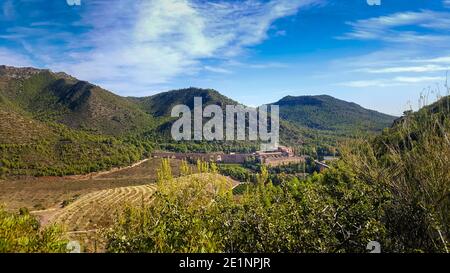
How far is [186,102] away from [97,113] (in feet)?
167

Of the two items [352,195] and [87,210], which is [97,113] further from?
[352,195]

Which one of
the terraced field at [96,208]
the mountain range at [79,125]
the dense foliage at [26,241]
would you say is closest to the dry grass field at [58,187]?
the terraced field at [96,208]

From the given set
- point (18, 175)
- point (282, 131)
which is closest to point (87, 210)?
point (18, 175)

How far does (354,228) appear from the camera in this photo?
9086mm

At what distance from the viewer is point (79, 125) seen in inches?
5221

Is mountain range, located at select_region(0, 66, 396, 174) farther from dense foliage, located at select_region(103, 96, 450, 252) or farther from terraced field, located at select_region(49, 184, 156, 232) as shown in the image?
dense foliage, located at select_region(103, 96, 450, 252)

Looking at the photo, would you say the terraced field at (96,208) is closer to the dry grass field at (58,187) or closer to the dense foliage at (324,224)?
the dry grass field at (58,187)

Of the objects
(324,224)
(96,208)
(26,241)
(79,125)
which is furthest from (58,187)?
(324,224)

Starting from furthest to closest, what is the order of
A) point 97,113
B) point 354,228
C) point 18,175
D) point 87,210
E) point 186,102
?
point 186,102 → point 97,113 → point 18,175 → point 87,210 → point 354,228

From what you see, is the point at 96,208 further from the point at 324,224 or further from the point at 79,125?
the point at 79,125
